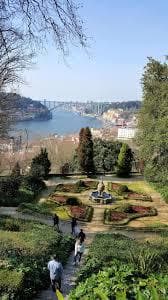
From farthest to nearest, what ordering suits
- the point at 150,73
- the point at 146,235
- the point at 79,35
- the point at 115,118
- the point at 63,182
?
the point at 115,118 < the point at 150,73 < the point at 63,182 < the point at 146,235 < the point at 79,35

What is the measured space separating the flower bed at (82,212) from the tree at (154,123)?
19.0 feet

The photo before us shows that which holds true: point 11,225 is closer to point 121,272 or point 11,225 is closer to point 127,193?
point 127,193

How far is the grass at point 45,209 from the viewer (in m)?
27.6

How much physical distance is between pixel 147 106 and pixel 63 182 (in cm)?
881

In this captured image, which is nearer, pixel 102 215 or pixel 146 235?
pixel 146 235

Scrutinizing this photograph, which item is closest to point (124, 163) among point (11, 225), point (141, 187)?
point (141, 187)

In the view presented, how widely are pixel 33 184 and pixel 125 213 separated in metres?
8.00

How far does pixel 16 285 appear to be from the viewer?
444 inches

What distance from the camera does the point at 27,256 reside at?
49.2ft

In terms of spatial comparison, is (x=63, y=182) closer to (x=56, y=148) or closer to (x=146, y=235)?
(x=146, y=235)

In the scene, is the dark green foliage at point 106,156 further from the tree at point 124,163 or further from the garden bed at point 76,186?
the garden bed at point 76,186

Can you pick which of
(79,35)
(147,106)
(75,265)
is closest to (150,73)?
(147,106)

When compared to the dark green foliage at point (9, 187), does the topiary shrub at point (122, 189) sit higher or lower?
lower

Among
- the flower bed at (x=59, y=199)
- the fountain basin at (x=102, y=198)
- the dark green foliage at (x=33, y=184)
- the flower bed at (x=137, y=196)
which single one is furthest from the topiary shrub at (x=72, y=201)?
the flower bed at (x=137, y=196)
